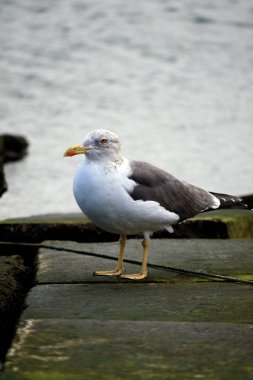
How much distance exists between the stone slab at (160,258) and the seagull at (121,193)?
0.14 m

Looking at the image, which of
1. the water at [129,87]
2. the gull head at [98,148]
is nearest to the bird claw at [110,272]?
the gull head at [98,148]

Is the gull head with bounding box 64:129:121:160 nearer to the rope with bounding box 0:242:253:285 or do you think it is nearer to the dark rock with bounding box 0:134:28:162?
the rope with bounding box 0:242:253:285

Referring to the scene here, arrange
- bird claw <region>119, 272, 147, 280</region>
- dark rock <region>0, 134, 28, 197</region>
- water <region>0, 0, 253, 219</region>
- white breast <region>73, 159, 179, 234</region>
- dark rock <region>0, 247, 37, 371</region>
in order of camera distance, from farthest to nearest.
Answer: dark rock <region>0, 134, 28, 197</region> < water <region>0, 0, 253, 219</region> < bird claw <region>119, 272, 147, 280</region> < white breast <region>73, 159, 179, 234</region> < dark rock <region>0, 247, 37, 371</region>

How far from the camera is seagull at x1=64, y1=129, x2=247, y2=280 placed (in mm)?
5035

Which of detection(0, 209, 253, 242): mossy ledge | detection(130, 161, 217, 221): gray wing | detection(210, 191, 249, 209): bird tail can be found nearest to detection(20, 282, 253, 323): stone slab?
detection(130, 161, 217, 221): gray wing

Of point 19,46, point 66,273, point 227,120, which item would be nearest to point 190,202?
point 66,273

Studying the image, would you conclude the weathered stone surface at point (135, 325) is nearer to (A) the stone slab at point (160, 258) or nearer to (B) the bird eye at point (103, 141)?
(A) the stone slab at point (160, 258)

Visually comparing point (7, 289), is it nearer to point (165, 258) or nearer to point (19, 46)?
point (165, 258)

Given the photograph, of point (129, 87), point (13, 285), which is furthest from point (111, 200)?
point (129, 87)

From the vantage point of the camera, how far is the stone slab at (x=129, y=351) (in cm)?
348

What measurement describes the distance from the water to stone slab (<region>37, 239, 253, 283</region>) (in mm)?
2567

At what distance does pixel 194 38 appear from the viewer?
16.7m

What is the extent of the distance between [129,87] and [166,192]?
8450 millimetres

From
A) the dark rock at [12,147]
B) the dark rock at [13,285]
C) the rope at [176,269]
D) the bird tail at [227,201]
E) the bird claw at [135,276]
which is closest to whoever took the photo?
the dark rock at [13,285]
